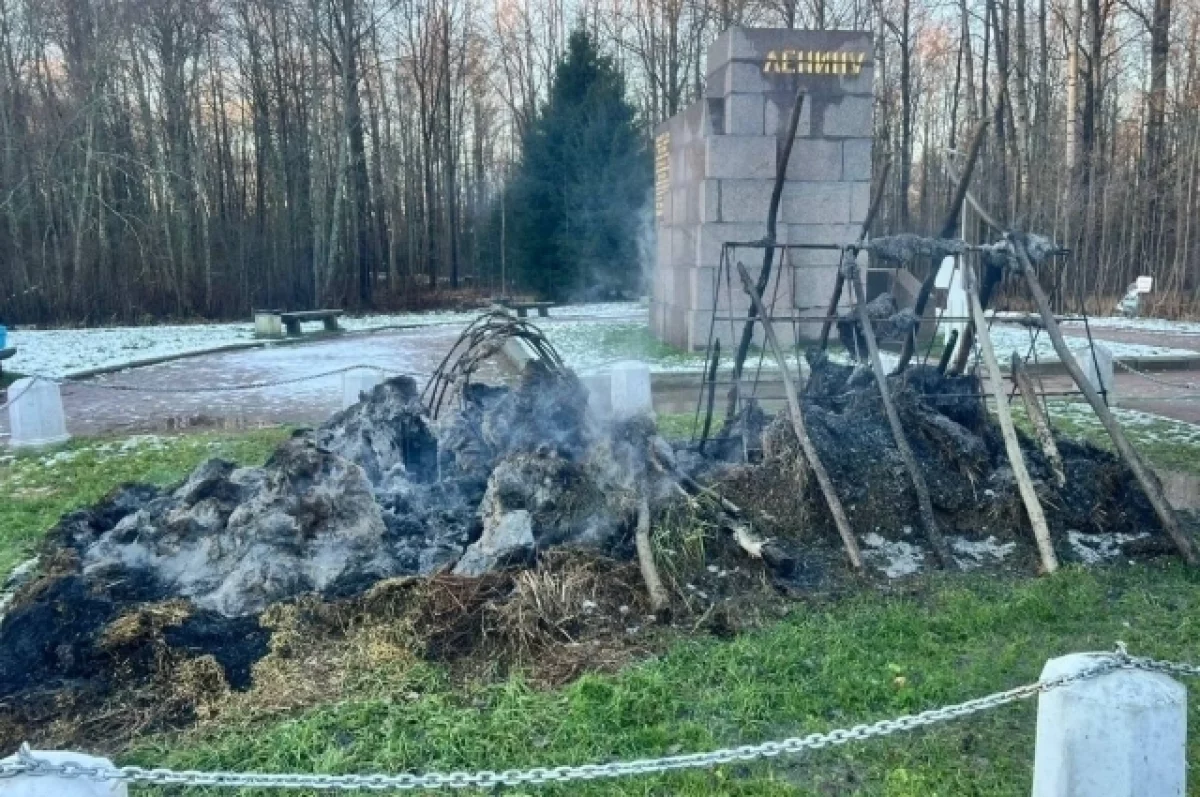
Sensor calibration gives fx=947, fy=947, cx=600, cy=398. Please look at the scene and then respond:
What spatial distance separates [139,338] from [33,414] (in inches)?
439

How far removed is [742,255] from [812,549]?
30.9 ft

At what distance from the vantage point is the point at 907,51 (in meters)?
31.0

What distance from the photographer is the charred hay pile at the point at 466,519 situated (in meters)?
4.41

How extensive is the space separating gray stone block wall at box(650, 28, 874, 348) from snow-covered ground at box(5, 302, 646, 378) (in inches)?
345

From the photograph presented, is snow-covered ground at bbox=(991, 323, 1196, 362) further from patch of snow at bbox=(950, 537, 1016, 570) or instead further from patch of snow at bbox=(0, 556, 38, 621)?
patch of snow at bbox=(0, 556, 38, 621)

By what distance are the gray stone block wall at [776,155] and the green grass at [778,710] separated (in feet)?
31.6

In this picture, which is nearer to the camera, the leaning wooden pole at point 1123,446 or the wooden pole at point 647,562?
the wooden pole at point 647,562

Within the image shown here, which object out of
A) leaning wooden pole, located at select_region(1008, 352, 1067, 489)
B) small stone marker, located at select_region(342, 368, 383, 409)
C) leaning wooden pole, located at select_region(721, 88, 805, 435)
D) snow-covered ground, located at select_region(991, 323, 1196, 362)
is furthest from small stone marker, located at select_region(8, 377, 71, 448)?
snow-covered ground, located at select_region(991, 323, 1196, 362)

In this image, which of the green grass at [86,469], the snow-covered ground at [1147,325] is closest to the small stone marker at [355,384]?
the green grass at [86,469]

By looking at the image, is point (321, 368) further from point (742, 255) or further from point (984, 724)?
point (984, 724)

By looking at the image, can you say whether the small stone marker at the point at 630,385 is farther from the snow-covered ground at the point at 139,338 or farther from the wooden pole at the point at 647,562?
the snow-covered ground at the point at 139,338

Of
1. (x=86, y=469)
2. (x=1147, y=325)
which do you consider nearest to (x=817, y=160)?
(x=1147, y=325)

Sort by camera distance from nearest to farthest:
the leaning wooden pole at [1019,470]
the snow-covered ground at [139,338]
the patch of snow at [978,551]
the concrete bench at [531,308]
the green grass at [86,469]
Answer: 1. the leaning wooden pole at [1019,470]
2. the patch of snow at [978,551]
3. the green grass at [86,469]
4. the snow-covered ground at [139,338]
5. the concrete bench at [531,308]

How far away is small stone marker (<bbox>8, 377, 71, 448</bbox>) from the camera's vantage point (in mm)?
9344
